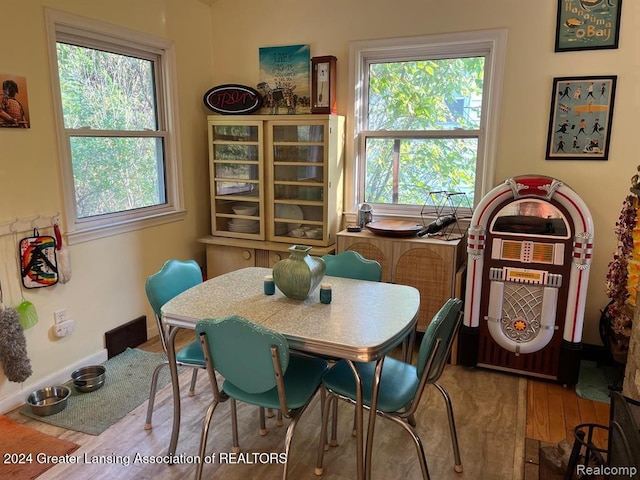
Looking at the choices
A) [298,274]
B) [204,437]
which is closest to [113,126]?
[298,274]

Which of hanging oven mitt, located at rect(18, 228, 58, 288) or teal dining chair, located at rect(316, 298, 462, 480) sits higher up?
hanging oven mitt, located at rect(18, 228, 58, 288)

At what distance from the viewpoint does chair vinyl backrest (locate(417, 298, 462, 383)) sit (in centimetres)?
176

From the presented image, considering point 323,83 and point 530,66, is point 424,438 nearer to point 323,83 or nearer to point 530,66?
point 530,66

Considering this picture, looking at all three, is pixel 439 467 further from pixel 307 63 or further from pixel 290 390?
pixel 307 63

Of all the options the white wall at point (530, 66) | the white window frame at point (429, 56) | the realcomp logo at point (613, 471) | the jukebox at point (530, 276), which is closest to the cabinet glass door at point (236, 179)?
the white window frame at point (429, 56)

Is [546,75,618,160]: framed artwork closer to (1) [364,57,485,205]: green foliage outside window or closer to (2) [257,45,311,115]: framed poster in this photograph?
(1) [364,57,485,205]: green foliage outside window

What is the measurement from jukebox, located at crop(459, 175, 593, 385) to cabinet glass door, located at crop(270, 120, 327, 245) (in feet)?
4.07

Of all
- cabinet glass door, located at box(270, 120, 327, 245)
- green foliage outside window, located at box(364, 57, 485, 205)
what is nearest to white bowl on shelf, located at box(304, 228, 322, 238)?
cabinet glass door, located at box(270, 120, 327, 245)

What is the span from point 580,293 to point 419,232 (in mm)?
1010

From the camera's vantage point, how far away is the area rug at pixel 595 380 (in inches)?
108

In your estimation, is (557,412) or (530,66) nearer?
(557,412)

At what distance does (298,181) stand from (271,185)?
212mm

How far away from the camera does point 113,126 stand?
3.16 meters

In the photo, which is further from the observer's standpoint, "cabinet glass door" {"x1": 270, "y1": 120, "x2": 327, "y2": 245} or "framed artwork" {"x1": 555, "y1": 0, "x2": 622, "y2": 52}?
"cabinet glass door" {"x1": 270, "y1": 120, "x2": 327, "y2": 245}
